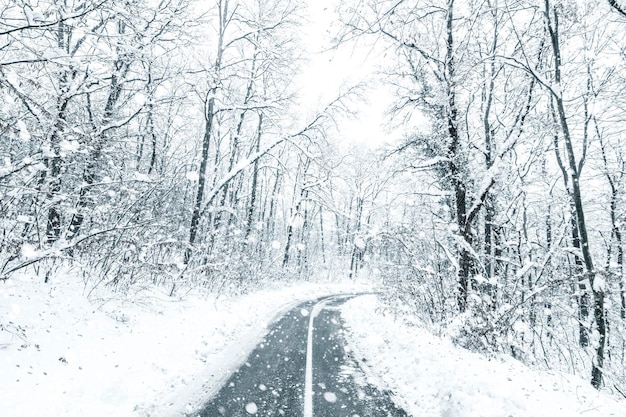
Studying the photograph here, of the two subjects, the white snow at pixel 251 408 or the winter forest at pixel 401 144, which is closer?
the white snow at pixel 251 408

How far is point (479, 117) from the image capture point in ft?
44.1

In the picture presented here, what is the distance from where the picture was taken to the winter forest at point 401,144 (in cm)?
654

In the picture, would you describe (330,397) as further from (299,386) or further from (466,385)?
(466,385)

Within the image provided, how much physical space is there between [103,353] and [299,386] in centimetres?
355

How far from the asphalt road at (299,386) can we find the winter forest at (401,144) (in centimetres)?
323

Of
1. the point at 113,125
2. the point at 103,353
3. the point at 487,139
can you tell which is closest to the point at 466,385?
the point at 103,353

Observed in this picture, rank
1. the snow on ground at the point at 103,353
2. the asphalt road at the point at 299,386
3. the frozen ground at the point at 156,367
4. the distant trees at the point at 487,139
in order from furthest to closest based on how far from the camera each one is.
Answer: the distant trees at the point at 487,139 < the asphalt road at the point at 299,386 < the frozen ground at the point at 156,367 < the snow on ground at the point at 103,353

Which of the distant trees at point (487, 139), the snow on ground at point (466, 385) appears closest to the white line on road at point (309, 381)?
the snow on ground at point (466, 385)

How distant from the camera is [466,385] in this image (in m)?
6.35

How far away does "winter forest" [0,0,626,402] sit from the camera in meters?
6.54

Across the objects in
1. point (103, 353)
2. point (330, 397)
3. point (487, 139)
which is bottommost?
point (330, 397)

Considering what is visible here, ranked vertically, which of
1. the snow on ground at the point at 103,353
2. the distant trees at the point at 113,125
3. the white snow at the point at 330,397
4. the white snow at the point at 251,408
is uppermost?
the distant trees at the point at 113,125

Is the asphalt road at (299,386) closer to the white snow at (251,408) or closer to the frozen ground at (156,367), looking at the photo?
the white snow at (251,408)

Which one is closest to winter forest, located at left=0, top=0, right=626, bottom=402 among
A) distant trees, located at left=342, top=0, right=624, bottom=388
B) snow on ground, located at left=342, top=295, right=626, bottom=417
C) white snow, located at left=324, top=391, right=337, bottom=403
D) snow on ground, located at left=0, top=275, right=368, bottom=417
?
distant trees, located at left=342, top=0, right=624, bottom=388
